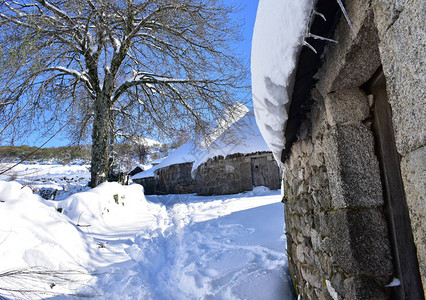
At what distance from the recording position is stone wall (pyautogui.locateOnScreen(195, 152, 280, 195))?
11.6m

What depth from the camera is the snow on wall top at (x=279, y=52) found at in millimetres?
1041

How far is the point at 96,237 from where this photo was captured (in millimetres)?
4621

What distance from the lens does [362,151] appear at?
1.31m

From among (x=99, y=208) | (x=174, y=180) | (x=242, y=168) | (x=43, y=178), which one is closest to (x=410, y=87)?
(x=99, y=208)

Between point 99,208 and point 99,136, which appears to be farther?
point 99,136

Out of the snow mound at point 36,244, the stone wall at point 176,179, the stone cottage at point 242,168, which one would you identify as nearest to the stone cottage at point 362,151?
the snow mound at point 36,244

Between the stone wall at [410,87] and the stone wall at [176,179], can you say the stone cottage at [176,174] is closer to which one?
the stone wall at [176,179]

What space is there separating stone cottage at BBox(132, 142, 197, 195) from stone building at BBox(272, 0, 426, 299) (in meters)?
13.8

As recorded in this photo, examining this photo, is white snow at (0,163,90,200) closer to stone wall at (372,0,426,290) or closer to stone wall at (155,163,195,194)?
stone wall at (372,0,426,290)

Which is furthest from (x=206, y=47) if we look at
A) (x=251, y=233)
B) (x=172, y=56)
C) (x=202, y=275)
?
(x=202, y=275)

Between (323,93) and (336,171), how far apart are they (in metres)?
0.46

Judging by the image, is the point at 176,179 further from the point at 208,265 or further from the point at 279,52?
the point at 279,52

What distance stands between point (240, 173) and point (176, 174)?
5941 millimetres

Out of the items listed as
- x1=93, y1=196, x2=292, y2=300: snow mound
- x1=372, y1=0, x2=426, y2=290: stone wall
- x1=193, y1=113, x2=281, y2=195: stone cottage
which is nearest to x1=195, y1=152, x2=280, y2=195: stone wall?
x1=193, y1=113, x2=281, y2=195: stone cottage
